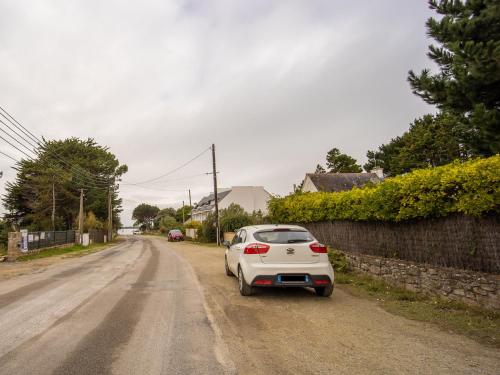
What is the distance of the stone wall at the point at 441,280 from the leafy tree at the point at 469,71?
402cm

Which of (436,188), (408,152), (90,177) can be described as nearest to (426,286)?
(436,188)

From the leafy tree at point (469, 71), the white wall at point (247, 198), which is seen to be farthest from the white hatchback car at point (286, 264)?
the white wall at point (247, 198)

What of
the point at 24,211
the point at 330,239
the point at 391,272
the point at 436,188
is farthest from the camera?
the point at 24,211

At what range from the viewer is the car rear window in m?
7.75

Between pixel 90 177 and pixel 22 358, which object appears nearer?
pixel 22 358

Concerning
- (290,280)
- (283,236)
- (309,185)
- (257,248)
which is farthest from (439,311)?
(309,185)

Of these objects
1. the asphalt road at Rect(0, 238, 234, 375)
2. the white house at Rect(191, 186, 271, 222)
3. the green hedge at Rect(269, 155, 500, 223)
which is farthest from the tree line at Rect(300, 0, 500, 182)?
the white house at Rect(191, 186, 271, 222)

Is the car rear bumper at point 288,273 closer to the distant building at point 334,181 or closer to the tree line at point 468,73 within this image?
the tree line at point 468,73

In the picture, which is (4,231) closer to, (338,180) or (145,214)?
(338,180)

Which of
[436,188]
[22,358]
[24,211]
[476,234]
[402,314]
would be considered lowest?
[402,314]

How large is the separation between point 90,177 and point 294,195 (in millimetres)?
45359

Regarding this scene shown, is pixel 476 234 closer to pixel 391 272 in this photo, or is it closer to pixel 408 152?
pixel 391 272

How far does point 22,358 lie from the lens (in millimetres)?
4098

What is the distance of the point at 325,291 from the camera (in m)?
7.71
